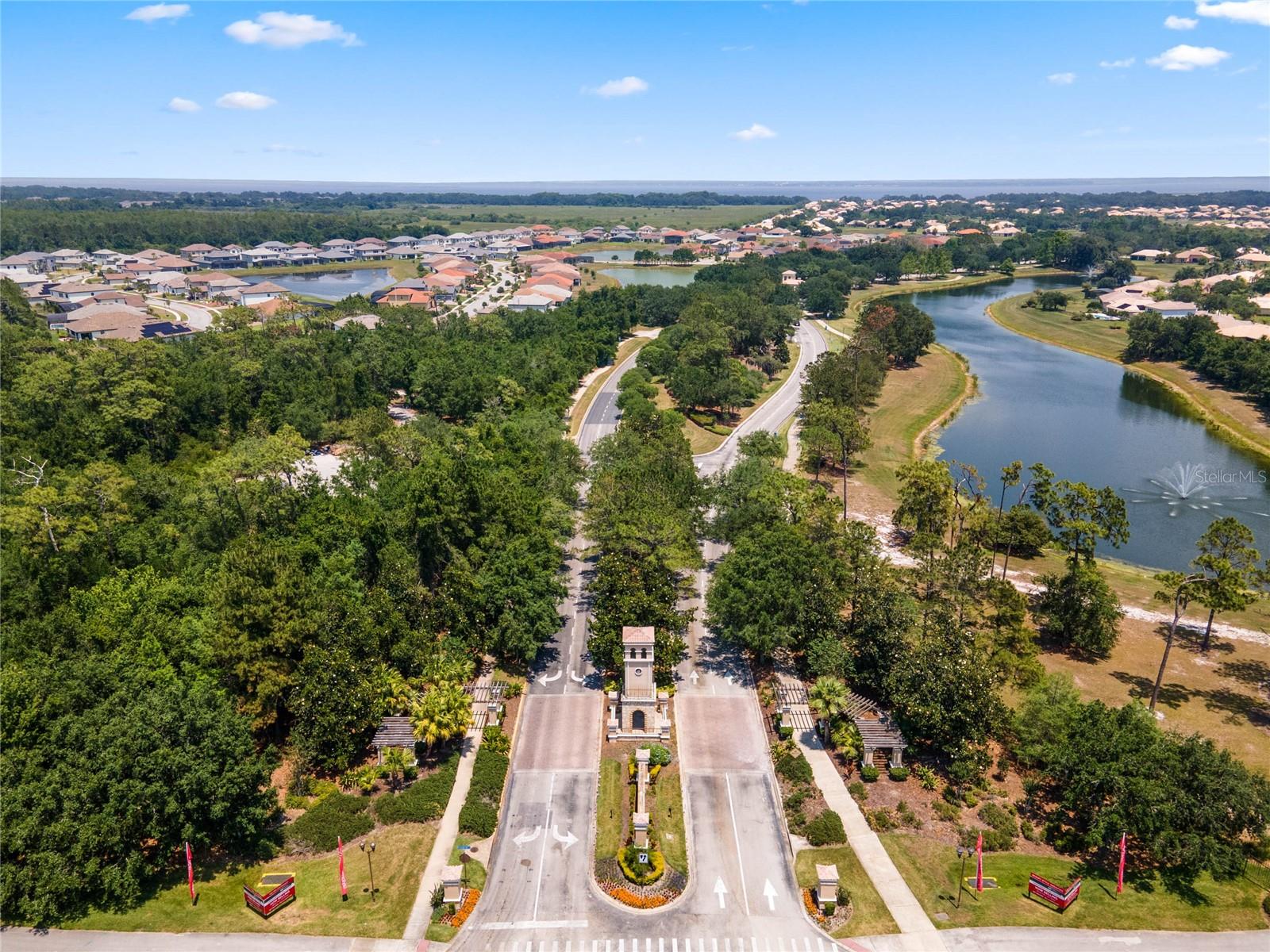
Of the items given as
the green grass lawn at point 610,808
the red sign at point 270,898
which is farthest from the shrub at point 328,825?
the green grass lawn at point 610,808

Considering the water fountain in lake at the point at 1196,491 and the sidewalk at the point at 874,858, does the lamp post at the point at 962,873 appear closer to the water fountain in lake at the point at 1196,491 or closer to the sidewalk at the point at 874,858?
the sidewalk at the point at 874,858

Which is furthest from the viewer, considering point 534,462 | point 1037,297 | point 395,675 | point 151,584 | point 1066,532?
point 1037,297

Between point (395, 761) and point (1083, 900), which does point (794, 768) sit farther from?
point (395, 761)

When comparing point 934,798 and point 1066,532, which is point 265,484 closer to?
point 934,798

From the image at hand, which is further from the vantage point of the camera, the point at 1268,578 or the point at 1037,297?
the point at 1037,297

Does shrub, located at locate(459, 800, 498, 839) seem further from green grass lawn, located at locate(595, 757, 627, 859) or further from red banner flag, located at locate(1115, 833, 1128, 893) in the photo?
red banner flag, located at locate(1115, 833, 1128, 893)

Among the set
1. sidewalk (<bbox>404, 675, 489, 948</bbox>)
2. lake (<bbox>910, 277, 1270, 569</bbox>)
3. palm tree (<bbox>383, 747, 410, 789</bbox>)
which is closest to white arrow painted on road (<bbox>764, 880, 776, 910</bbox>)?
sidewalk (<bbox>404, 675, 489, 948</bbox>)

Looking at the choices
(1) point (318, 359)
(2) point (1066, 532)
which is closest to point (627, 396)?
(1) point (318, 359)

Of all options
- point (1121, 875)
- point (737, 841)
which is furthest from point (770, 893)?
point (1121, 875)
